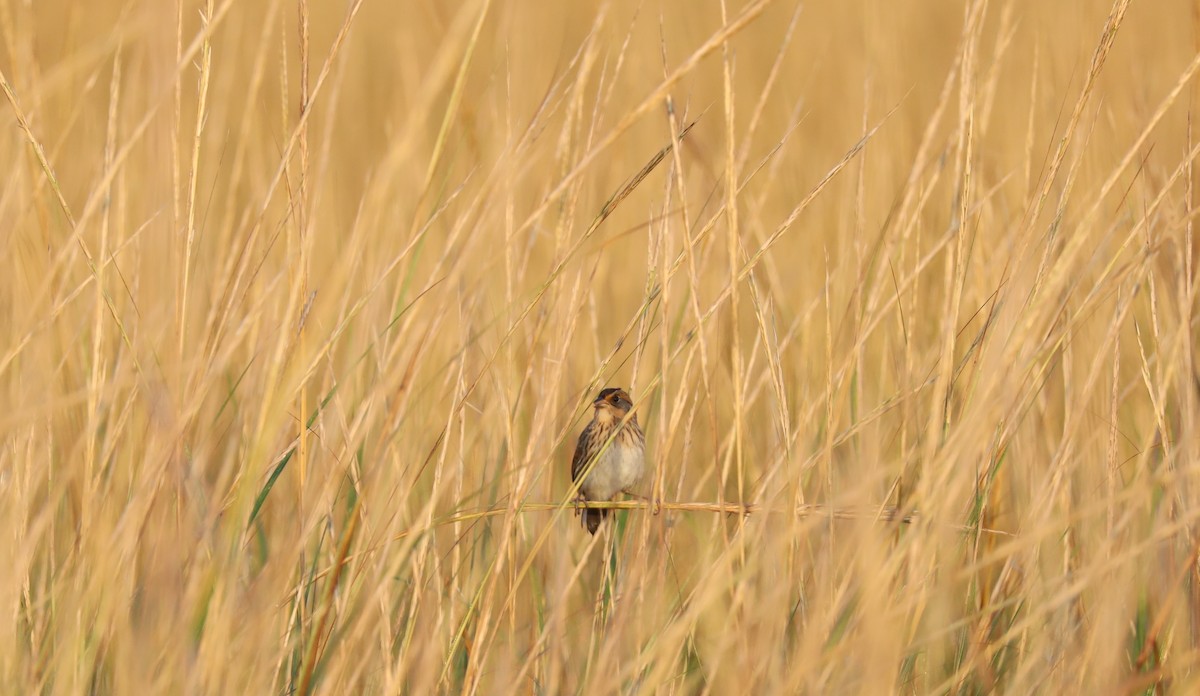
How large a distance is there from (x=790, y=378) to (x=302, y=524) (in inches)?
68.0

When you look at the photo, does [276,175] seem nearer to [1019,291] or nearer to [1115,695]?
[1019,291]

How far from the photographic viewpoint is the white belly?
116 inches

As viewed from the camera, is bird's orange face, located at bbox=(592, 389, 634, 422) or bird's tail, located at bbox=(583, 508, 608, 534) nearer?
bird's tail, located at bbox=(583, 508, 608, 534)

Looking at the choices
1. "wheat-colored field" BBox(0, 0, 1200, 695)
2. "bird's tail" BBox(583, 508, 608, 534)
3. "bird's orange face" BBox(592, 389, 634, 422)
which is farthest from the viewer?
"bird's orange face" BBox(592, 389, 634, 422)

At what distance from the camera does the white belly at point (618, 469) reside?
2945 millimetres

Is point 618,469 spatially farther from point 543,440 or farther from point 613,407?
point 543,440

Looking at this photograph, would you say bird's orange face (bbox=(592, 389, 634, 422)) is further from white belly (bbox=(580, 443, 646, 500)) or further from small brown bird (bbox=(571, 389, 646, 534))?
white belly (bbox=(580, 443, 646, 500))

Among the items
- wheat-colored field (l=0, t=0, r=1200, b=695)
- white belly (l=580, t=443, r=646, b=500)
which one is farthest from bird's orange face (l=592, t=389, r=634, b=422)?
wheat-colored field (l=0, t=0, r=1200, b=695)

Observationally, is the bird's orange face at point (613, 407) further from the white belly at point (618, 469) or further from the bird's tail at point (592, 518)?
the bird's tail at point (592, 518)

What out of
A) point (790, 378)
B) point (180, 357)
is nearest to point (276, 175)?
point (180, 357)

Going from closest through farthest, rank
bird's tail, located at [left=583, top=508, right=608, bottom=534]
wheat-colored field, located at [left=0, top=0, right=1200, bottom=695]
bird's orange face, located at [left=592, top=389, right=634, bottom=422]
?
wheat-colored field, located at [left=0, top=0, right=1200, bottom=695] < bird's tail, located at [left=583, top=508, right=608, bottom=534] < bird's orange face, located at [left=592, top=389, right=634, bottom=422]

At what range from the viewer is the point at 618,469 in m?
2.96

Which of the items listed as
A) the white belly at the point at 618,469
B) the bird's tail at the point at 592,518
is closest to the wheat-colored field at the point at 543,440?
the bird's tail at the point at 592,518

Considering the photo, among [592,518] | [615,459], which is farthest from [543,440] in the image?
[615,459]
